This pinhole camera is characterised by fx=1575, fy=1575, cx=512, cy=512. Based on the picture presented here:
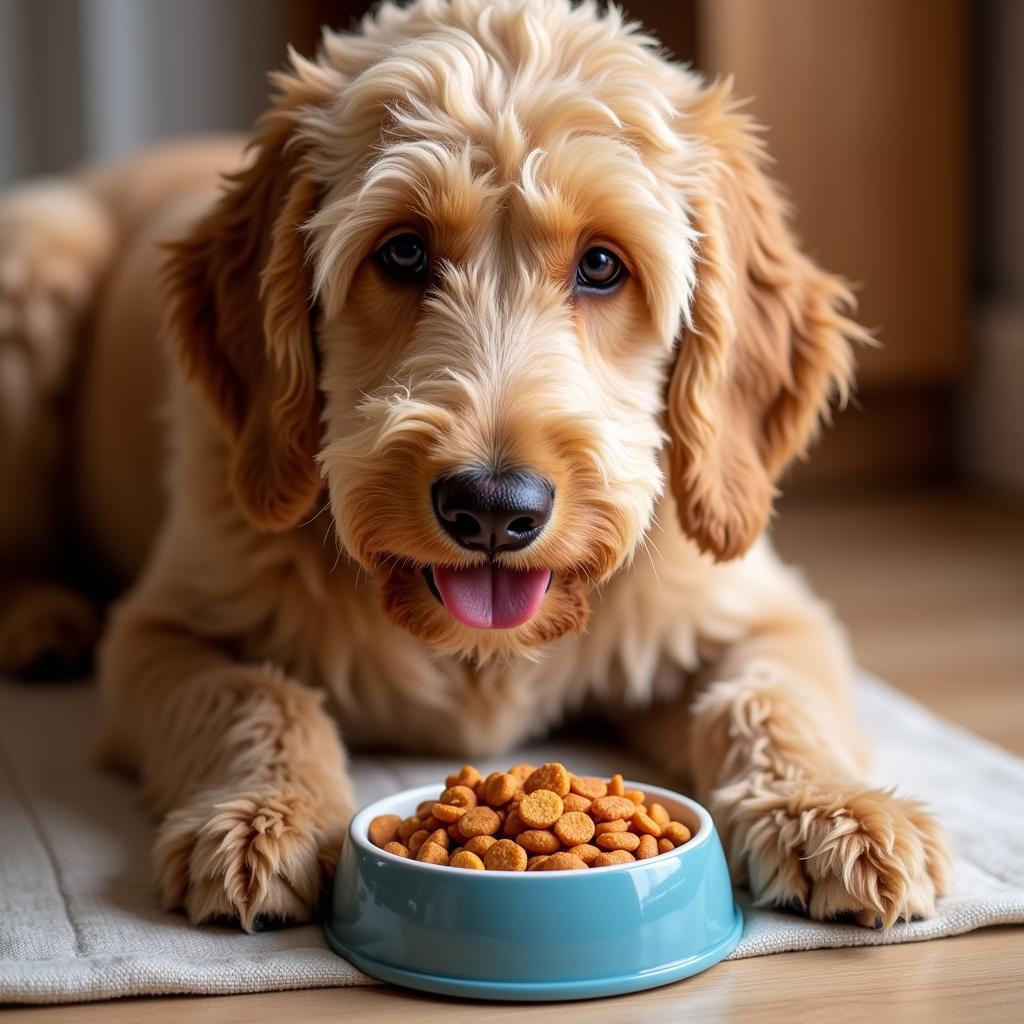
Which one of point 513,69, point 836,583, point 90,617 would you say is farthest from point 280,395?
point 836,583

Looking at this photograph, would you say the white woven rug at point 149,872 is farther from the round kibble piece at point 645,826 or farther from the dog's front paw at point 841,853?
the round kibble piece at point 645,826

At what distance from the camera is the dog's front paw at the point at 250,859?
1782 mm

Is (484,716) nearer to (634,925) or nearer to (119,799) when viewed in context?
(119,799)

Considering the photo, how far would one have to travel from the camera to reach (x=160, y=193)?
11.2ft

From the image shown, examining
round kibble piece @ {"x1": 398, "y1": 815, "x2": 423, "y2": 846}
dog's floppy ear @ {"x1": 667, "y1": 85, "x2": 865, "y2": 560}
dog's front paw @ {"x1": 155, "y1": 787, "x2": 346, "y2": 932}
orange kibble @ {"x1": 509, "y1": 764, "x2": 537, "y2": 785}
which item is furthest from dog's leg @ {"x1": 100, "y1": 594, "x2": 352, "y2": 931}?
dog's floppy ear @ {"x1": 667, "y1": 85, "x2": 865, "y2": 560}

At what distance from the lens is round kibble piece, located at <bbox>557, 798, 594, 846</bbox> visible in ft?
5.57

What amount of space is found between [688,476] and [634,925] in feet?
2.32

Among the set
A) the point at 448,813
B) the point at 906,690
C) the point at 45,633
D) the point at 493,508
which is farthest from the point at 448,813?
the point at 45,633

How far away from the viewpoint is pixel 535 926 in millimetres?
1618

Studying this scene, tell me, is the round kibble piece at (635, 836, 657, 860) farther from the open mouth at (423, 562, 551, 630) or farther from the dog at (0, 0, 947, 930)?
the open mouth at (423, 562, 551, 630)

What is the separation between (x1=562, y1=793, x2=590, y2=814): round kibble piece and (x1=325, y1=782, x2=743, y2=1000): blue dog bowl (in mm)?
126

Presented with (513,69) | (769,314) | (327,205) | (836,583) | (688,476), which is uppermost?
(513,69)

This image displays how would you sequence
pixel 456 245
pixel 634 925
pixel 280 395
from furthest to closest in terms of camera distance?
pixel 280 395 → pixel 456 245 → pixel 634 925

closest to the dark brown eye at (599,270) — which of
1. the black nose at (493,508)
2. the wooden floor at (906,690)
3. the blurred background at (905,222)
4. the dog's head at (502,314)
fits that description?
the dog's head at (502,314)
